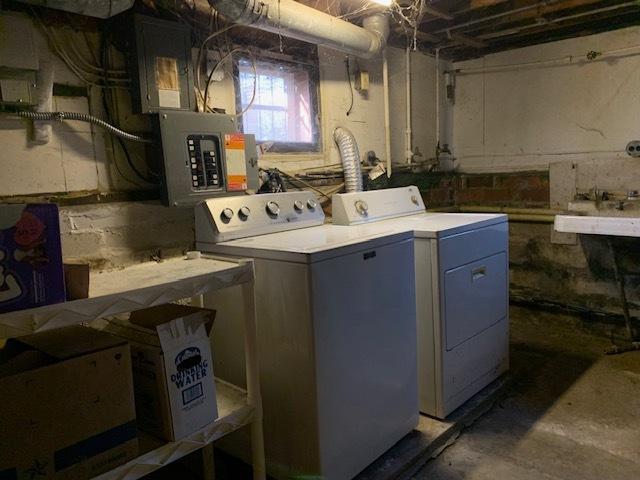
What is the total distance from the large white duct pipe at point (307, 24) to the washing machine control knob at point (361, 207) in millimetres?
817

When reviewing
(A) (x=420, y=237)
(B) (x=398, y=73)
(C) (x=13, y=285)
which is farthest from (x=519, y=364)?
(C) (x=13, y=285)

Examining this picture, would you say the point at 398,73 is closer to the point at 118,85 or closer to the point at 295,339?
the point at 118,85

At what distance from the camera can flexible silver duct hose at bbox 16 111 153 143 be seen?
156 cm

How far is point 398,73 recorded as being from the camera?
3.18m

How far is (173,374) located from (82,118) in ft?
3.25

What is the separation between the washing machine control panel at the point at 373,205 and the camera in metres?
2.35

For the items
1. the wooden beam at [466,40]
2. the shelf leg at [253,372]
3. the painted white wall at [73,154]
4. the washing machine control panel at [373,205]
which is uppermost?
the wooden beam at [466,40]

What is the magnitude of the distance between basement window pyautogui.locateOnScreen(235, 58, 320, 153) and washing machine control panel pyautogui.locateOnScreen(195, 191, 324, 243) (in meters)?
0.38

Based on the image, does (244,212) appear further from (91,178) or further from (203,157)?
(91,178)

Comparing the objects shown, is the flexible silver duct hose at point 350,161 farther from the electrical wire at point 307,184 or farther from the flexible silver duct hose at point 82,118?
the flexible silver duct hose at point 82,118

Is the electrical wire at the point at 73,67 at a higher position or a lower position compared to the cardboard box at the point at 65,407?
higher

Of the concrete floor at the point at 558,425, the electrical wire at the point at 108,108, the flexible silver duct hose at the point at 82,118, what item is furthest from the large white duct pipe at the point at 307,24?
A: the concrete floor at the point at 558,425

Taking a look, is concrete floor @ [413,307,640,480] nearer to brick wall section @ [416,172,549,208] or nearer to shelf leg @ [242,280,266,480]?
shelf leg @ [242,280,266,480]

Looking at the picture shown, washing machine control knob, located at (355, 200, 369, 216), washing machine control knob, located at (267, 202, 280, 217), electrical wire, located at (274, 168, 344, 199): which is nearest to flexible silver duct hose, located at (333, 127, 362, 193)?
electrical wire, located at (274, 168, 344, 199)
